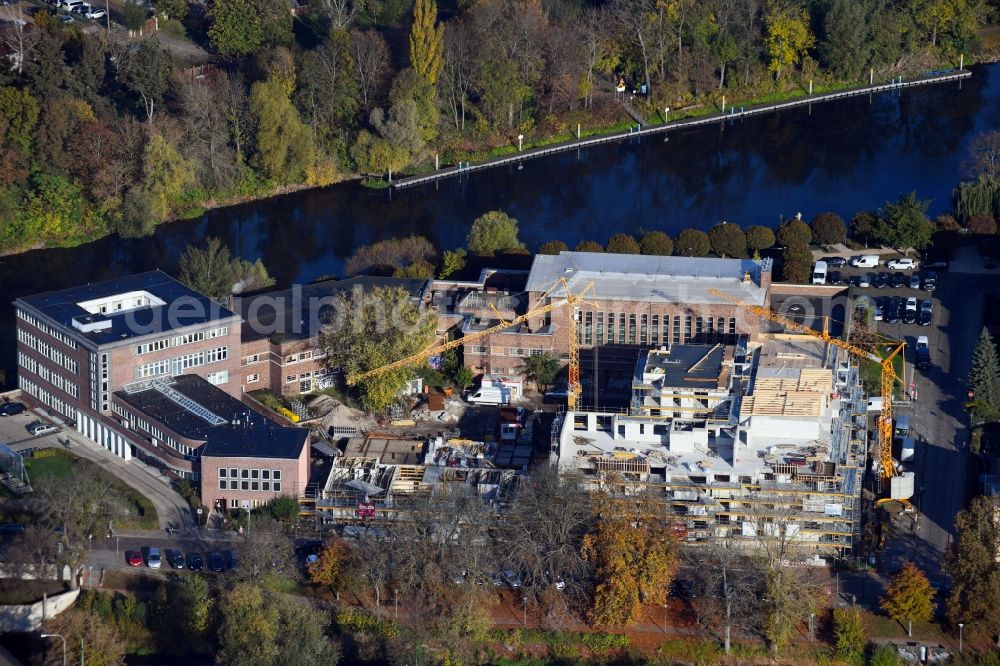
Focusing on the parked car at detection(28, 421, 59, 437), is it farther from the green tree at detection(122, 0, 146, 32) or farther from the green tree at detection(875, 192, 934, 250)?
the green tree at detection(122, 0, 146, 32)

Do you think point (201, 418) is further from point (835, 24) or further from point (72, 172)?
point (835, 24)

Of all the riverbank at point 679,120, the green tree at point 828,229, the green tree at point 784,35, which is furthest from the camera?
the green tree at point 784,35

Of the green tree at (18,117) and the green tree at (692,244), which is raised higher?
the green tree at (18,117)

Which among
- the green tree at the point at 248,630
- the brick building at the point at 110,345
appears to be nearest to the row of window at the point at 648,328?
the brick building at the point at 110,345

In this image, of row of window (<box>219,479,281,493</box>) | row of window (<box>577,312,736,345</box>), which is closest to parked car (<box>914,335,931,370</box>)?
row of window (<box>577,312,736,345</box>)

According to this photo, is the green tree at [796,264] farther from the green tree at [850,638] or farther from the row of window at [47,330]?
the row of window at [47,330]

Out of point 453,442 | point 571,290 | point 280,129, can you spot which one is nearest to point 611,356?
point 571,290
